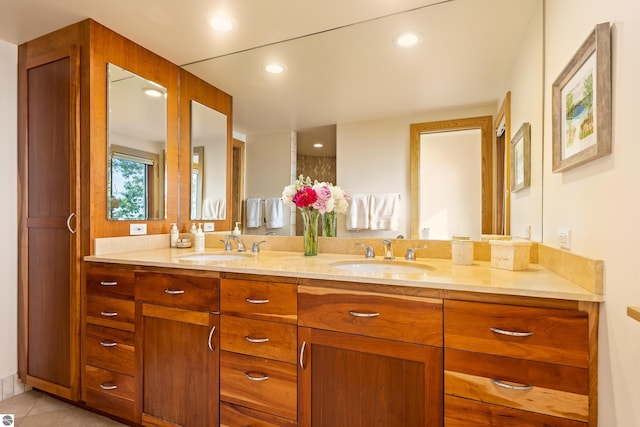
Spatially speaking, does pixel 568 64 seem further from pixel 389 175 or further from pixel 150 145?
pixel 150 145

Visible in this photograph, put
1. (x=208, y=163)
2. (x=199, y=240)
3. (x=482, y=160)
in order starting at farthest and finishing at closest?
(x=208, y=163) < (x=199, y=240) < (x=482, y=160)

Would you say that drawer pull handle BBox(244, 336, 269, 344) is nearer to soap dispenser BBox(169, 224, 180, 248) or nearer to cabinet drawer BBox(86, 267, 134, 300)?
cabinet drawer BBox(86, 267, 134, 300)

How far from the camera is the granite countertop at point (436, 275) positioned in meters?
1.02

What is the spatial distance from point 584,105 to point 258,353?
4.98ft

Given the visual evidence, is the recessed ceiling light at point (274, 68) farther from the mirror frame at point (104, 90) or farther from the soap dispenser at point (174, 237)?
the soap dispenser at point (174, 237)

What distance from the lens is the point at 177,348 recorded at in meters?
1.59

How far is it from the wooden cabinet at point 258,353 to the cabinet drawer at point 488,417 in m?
0.60

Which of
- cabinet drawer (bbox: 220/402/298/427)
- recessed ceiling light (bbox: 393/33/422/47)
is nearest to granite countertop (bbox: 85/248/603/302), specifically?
cabinet drawer (bbox: 220/402/298/427)

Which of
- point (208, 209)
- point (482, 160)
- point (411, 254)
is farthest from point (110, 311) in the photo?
point (482, 160)

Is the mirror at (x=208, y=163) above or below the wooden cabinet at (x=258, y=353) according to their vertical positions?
above

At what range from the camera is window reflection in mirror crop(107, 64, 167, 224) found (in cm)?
202

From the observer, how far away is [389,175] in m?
1.88

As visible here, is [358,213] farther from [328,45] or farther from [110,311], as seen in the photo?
[110,311]

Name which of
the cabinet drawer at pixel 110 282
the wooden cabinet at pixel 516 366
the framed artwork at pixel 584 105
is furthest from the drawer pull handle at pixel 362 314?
the cabinet drawer at pixel 110 282
